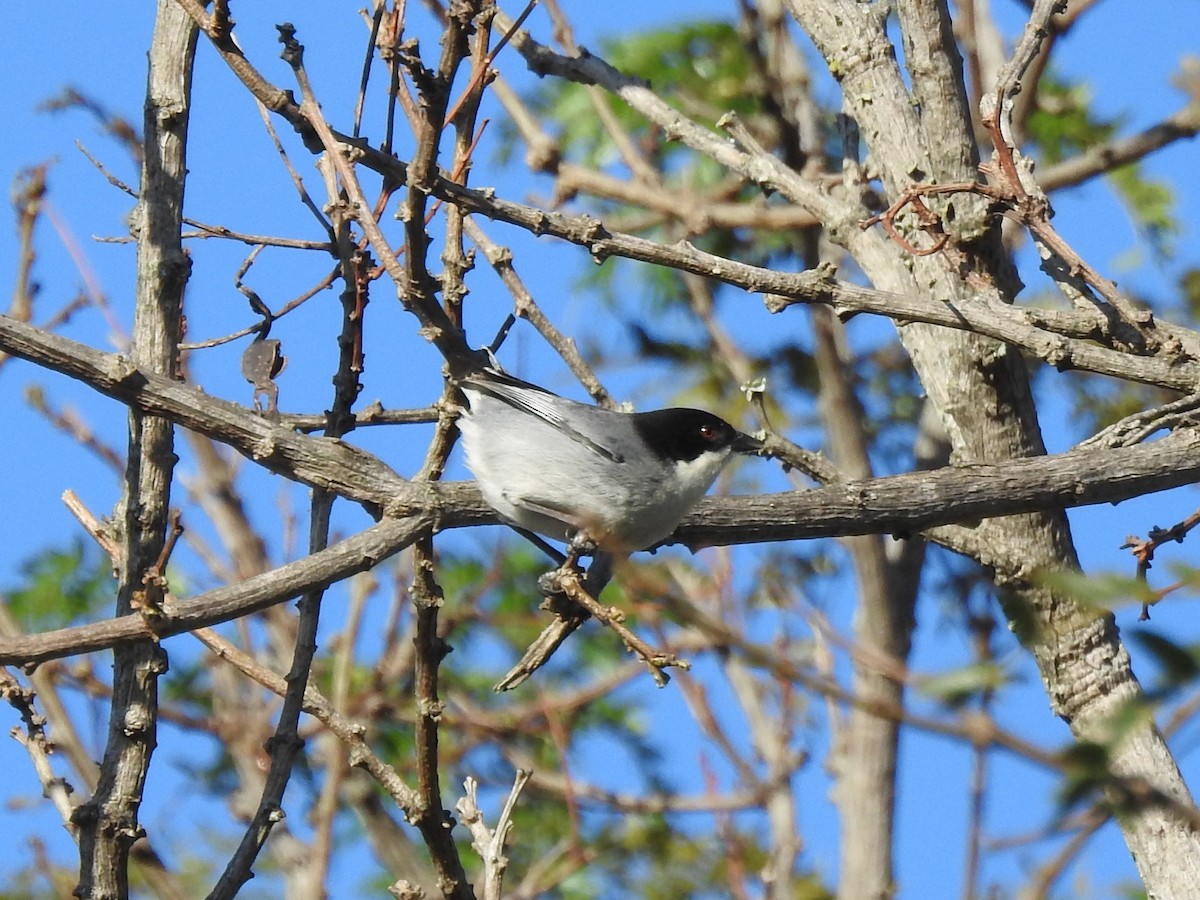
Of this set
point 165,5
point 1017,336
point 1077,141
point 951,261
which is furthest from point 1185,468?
point 1077,141

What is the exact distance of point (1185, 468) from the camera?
3.19m

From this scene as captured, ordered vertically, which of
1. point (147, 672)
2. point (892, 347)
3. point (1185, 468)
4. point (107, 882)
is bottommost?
point (107, 882)

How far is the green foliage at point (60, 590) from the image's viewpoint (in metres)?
5.32

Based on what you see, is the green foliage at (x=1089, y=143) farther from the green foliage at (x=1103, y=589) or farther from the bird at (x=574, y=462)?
the green foliage at (x=1103, y=589)

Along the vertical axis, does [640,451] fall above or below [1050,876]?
above

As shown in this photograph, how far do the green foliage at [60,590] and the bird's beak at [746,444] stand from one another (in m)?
2.58

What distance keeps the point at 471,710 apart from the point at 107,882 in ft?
10.8

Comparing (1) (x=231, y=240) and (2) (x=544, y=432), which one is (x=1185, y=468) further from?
(1) (x=231, y=240)

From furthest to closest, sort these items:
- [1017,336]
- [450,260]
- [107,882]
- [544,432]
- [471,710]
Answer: [471,710], [544,432], [1017,336], [450,260], [107,882]

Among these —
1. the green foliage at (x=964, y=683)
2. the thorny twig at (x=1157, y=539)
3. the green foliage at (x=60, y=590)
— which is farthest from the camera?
the green foliage at (x=60, y=590)

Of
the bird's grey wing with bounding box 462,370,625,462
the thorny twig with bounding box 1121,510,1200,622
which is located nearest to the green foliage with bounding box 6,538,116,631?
the bird's grey wing with bounding box 462,370,625,462

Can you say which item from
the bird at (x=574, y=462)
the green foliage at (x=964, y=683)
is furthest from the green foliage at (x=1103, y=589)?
the bird at (x=574, y=462)

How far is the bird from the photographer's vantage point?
3.46 meters

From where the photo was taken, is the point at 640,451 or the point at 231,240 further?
the point at 640,451
